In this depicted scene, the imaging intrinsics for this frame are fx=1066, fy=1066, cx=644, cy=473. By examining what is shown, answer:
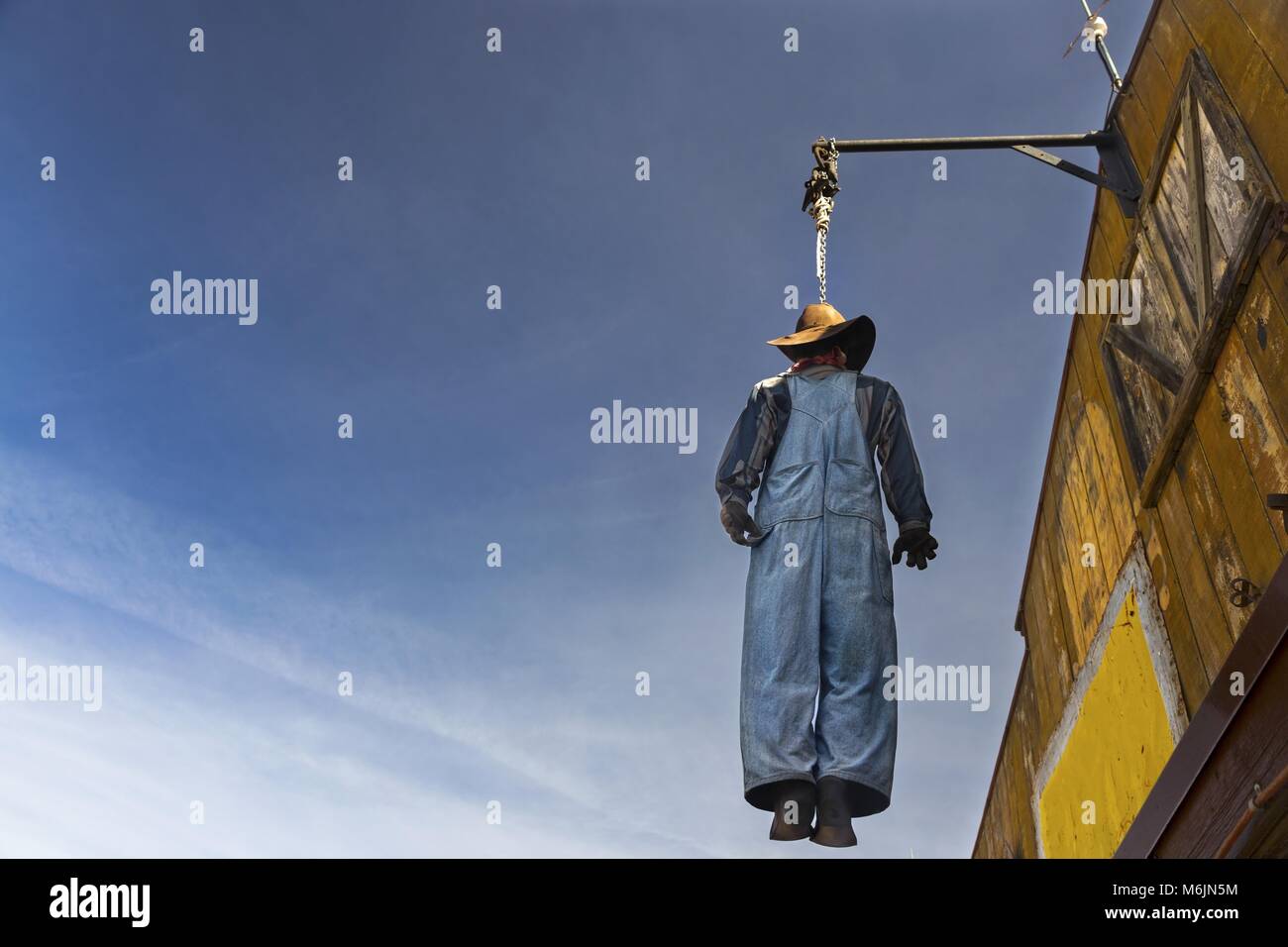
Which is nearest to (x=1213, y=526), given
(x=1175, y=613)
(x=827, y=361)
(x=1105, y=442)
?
(x=1175, y=613)

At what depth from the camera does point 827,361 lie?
3.64m

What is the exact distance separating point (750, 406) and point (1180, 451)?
3782 mm

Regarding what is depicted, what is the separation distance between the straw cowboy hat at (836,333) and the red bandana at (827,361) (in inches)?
0.9

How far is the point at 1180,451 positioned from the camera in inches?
241

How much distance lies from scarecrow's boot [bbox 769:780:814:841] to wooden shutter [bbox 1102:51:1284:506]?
3693 mm

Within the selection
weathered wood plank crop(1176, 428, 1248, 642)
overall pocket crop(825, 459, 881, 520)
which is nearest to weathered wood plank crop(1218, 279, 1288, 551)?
weathered wood plank crop(1176, 428, 1248, 642)

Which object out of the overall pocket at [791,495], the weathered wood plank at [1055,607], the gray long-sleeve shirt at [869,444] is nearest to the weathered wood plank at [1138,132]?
the weathered wood plank at [1055,607]

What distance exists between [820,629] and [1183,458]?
407cm

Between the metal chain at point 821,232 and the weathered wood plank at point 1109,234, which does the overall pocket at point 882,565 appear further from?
the weathered wood plank at point 1109,234

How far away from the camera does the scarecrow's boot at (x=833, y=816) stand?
108 inches

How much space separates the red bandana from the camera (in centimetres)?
365

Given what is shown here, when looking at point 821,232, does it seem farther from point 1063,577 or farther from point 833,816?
point 1063,577
